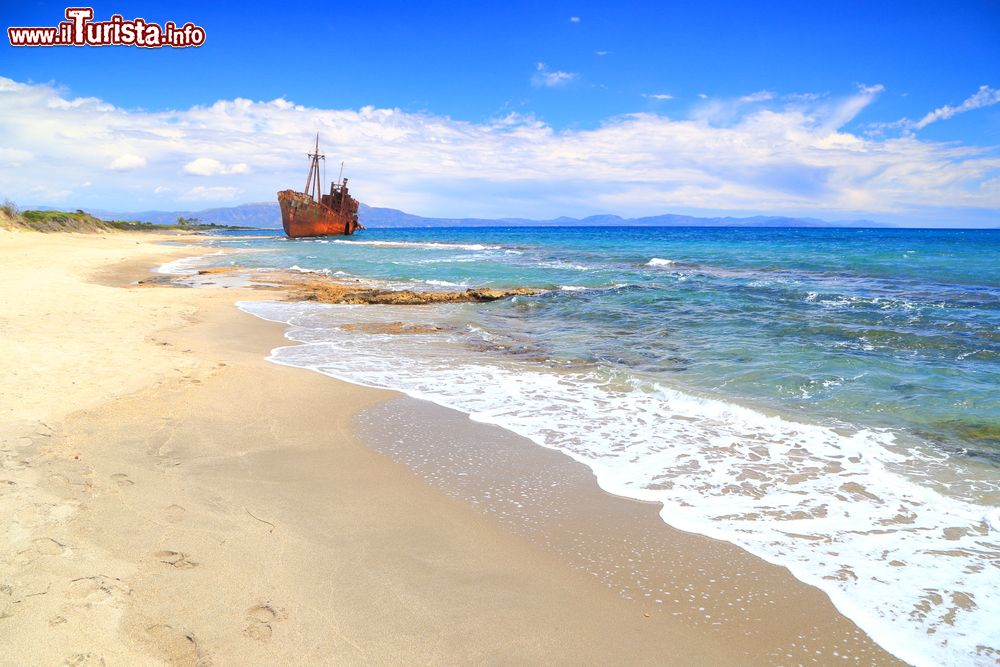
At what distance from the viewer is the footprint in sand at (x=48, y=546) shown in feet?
9.86

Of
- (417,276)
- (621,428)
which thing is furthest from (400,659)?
(417,276)

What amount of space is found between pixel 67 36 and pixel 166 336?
42.6ft

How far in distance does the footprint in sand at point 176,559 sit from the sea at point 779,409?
9.27 ft

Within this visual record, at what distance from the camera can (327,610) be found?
281cm

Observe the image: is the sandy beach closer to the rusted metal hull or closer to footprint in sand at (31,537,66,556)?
footprint in sand at (31,537,66,556)

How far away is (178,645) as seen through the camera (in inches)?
97.4

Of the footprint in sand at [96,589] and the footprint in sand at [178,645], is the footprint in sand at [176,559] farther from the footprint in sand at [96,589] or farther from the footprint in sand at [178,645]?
the footprint in sand at [178,645]

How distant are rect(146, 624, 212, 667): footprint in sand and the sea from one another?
2880 mm

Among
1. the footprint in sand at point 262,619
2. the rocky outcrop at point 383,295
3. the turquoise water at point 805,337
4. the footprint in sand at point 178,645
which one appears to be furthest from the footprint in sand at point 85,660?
the rocky outcrop at point 383,295

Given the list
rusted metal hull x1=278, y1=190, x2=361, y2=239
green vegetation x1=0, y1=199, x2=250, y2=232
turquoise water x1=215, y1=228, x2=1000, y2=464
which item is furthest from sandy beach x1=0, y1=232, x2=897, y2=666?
rusted metal hull x1=278, y1=190, x2=361, y2=239

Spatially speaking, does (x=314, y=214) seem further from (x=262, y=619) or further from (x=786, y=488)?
(x=262, y=619)

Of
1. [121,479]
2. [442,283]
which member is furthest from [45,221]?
[121,479]

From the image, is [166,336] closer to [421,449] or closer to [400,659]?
[421,449]

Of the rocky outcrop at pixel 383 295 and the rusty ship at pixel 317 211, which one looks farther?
the rusty ship at pixel 317 211
